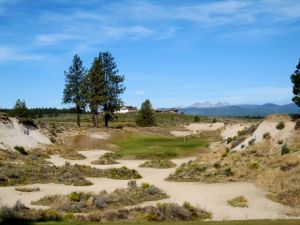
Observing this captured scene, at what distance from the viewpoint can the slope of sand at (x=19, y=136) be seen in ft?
168

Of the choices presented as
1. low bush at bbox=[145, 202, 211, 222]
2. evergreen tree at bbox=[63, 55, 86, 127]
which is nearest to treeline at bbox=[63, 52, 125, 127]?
evergreen tree at bbox=[63, 55, 86, 127]

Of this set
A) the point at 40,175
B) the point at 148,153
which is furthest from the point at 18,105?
the point at 40,175

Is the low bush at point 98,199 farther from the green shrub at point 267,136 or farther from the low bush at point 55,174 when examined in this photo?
the green shrub at point 267,136

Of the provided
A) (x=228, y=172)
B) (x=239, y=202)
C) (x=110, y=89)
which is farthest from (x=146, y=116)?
(x=239, y=202)

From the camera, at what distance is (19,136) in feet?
178

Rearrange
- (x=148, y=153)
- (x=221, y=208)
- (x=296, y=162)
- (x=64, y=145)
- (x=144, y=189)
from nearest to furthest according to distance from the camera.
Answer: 1. (x=221, y=208)
2. (x=144, y=189)
3. (x=296, y=162)
4. (x=148, y=153)
5. (x=64, y=145)

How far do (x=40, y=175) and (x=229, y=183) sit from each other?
42.4 feet

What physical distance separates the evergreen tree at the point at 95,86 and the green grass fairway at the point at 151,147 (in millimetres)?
14467

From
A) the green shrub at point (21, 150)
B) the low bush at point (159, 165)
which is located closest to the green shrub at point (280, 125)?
the low bush at point (159, 165)

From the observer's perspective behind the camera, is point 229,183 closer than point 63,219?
No

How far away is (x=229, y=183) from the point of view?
102 ft

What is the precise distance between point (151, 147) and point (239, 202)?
32994mm

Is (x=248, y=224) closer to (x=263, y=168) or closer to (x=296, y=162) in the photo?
(x=296, y=162)

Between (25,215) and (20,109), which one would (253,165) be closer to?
(25,215)
